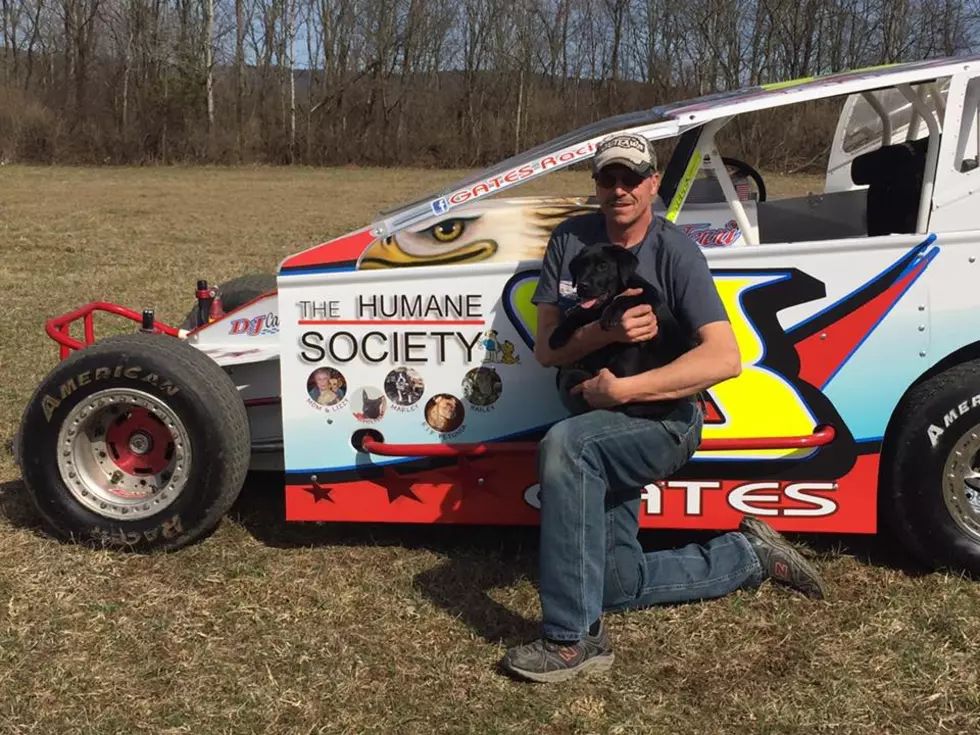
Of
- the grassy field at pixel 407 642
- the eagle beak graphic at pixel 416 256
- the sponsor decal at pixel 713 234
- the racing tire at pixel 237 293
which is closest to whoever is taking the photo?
the grassy field at pixel 407 642

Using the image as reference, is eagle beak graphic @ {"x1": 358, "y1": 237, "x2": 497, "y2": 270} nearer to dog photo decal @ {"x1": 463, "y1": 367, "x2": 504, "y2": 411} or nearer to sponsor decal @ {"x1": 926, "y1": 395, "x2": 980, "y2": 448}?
dog photo decal @ {"x1": 463, "y1": 367, "x2": 504, "y2": 411}

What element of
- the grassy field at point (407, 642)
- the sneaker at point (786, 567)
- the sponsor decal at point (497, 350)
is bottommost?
the grassy field at point (407, 642)

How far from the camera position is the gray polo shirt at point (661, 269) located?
3004 mm

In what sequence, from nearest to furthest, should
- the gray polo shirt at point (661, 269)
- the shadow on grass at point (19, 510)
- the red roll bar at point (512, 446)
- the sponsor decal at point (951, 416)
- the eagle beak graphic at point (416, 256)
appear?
1. the gray polo shirt at point (661, 269)
2. the sponsor decal at point (951, 416)
3. the red roll bar at point (512, 446)
4. the eagle beak graphic at point (416, 256)
5. the shadow on grass at point (19, 510)

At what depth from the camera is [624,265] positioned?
2.91 m

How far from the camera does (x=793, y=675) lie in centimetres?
295

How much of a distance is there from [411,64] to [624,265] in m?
42.3

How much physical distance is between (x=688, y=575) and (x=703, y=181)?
5.86ft

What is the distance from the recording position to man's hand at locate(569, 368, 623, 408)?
2.96m

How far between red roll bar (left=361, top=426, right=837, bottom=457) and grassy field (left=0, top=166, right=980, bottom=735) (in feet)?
1.55

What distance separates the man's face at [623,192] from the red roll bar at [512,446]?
2.87ft

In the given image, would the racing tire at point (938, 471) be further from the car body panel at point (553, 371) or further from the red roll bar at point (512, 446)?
the red roll bar at point (512, 446)

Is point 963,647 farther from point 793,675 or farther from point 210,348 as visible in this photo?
point 210,348

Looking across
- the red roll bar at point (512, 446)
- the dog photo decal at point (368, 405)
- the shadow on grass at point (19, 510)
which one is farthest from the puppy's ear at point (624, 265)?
the shadow on grass at point (19, 510)
